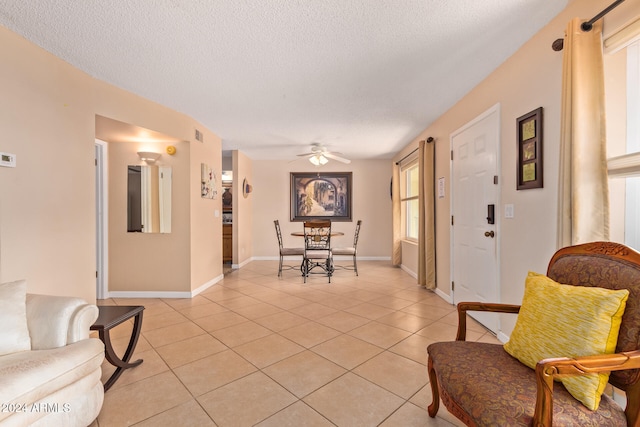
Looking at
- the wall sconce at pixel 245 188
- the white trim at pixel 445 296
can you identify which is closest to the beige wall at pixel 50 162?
the wall sconce at pixel 245 188

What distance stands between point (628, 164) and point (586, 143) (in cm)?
21

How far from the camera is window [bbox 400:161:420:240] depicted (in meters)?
5.51

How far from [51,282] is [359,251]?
217 inches

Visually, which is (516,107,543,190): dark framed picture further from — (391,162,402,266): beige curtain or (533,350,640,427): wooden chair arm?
(391,162,402,266): beige curtain

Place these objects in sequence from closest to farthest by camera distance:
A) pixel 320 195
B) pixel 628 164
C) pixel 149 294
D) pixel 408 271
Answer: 1. pixel 628 164
2. pixel 149 294
3. pixel 408 271
4. pixel 320 195

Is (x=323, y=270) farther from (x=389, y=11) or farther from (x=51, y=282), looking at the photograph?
(x=389, y=11)

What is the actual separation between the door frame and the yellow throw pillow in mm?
4406

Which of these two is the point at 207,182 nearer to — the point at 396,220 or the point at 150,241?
the point at 150,241

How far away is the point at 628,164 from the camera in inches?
56.0

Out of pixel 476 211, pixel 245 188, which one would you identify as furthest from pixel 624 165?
pixel 245 188

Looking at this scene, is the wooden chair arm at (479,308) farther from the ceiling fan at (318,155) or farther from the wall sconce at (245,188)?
the wall sconce at (245,188)

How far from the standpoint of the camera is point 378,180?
6684 millimetres

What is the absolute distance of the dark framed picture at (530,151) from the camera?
1.98 metres

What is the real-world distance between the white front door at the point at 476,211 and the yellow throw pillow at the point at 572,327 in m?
1.39
